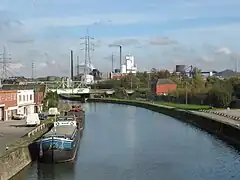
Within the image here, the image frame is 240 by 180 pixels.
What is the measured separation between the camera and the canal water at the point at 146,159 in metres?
26.4

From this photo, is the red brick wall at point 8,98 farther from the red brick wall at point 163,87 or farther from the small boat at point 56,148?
the red brick wall at point 163,87

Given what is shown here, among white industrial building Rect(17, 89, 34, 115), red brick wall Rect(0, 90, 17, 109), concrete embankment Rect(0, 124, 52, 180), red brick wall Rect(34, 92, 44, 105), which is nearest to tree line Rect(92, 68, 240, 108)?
red brick wall Rect(34, 92, 44, 105)

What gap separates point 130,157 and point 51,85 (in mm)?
86435

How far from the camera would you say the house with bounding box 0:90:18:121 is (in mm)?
50219

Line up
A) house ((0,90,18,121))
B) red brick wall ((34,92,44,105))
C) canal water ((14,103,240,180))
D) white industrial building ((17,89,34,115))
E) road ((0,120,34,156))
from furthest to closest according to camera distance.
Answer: red brick wall ((34,92,44,105)), white industrial building ((17,89,34,115)), house ((0,90,18,121)), road ((0,120,34,156)), canal water ((14,103,240,180))

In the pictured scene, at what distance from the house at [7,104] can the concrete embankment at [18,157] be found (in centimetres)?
1676

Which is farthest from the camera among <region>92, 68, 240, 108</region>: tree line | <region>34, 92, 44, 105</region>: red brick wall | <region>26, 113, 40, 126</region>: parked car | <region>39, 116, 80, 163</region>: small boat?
<region>92, 68, 240, 108</region>: tree line

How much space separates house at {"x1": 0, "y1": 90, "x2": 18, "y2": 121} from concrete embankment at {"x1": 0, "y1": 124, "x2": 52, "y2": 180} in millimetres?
16765

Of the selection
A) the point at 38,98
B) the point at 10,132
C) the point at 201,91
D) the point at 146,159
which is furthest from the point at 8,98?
the point at 201,91

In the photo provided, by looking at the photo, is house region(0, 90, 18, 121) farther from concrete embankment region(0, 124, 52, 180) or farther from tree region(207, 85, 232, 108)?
tree region(207, 85, 232, 108)

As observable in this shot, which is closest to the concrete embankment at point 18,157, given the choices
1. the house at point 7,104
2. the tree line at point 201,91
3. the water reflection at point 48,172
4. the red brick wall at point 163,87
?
the water reflection at point 48,172

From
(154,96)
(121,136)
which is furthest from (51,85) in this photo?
(121,136)

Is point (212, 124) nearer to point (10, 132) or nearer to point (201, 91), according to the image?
point (10, 132)

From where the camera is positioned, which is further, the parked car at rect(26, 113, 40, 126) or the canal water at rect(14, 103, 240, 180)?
the parked car at rect(26, 113, 40, 126)
